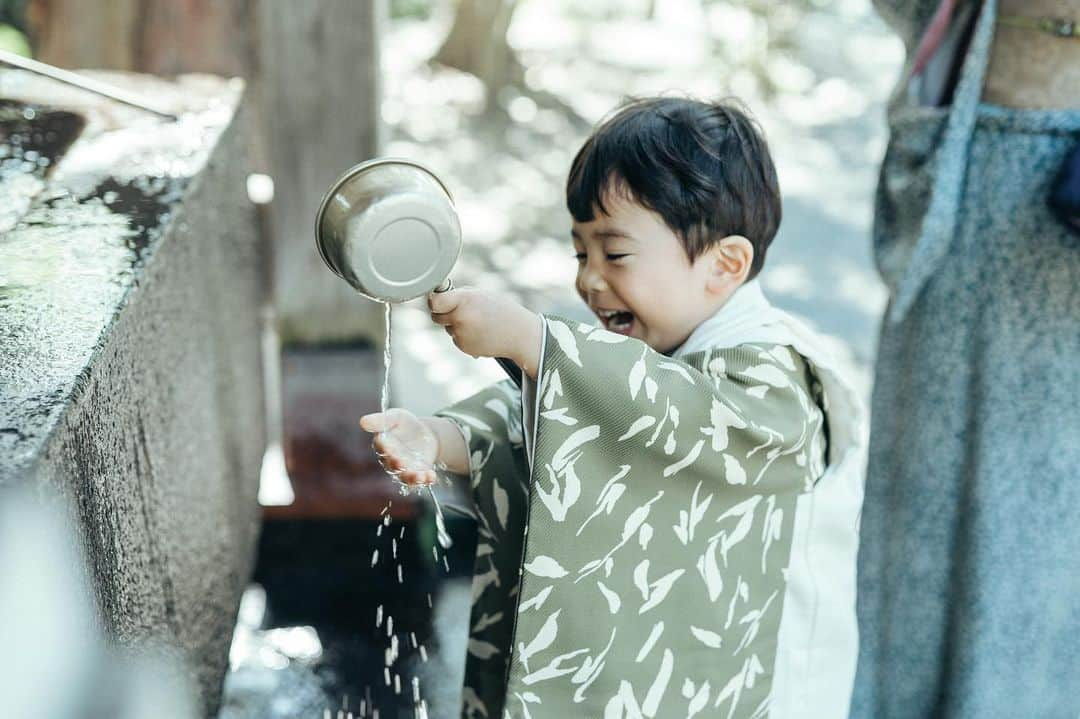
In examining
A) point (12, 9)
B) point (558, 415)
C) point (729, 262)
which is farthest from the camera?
point (12, 9)

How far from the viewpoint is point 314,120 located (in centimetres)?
332

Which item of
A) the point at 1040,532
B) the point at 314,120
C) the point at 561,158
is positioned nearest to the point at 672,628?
the point at 1040,532

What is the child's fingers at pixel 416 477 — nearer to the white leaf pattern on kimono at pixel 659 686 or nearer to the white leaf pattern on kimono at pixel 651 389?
the white leaf pattern on kimono at pixel 651 389

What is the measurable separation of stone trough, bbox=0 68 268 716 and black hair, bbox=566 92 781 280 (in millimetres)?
727

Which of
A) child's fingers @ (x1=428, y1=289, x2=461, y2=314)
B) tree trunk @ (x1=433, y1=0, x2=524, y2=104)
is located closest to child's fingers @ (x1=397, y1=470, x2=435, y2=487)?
child's fingers @ (x1=428, y1=289, x2=461, y2=314)

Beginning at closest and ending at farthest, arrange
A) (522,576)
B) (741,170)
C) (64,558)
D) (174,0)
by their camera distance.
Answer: (64,558), (522,576), (741,170), (174,0)

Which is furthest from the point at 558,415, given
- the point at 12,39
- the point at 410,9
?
the point at 410,9

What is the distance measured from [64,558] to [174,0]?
7.96 feet

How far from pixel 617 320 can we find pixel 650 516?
0.35 m

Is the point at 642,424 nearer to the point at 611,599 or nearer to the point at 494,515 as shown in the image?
the point at 611,599

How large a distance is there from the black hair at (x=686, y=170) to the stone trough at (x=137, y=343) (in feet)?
2.38

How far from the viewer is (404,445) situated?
170 cm

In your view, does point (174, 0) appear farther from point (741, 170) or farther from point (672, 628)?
point (672, 628)

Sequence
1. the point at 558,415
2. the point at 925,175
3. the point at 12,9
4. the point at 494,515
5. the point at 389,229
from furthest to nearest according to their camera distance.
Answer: the point at 12,9, the point at 925,175, the point at 494,515, the point at 558,415, the point at 389,229
